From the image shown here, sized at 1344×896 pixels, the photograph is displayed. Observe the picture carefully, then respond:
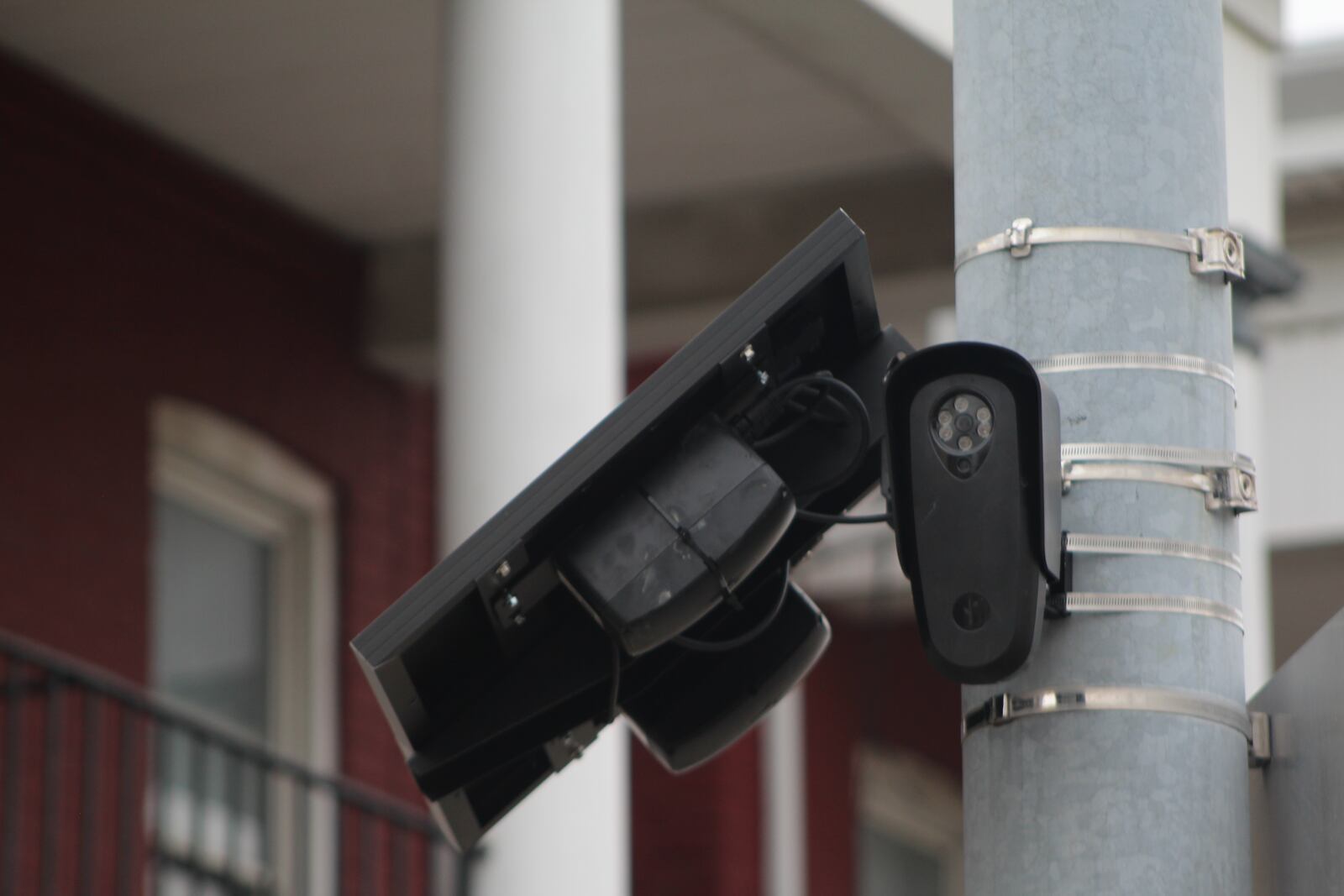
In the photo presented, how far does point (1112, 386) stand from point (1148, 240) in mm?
179

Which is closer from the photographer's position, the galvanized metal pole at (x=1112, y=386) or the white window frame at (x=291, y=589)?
the galvanized metal pole at (x=1112, y=386)

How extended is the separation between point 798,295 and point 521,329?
3.22m

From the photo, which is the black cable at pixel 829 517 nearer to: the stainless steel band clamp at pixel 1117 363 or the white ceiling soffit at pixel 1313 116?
the stainless steel band clamp at pixel 1117 363

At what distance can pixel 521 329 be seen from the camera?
599 centimetres

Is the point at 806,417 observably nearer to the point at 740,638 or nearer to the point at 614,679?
the point at 740,638

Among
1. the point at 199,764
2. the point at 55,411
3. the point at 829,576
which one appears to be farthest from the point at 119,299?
the point at 829,576

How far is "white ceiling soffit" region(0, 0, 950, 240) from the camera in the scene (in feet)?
26.5

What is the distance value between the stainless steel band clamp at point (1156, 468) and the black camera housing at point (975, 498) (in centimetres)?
11

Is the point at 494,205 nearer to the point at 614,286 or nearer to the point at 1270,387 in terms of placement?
the point at 614,286

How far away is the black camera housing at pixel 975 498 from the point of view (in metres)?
2.52

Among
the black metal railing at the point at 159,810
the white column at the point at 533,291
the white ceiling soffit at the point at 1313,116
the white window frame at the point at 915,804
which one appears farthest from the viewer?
the white window frame at the point at 915,804

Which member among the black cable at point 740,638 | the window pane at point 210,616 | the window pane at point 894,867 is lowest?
the black cable at point 740,638

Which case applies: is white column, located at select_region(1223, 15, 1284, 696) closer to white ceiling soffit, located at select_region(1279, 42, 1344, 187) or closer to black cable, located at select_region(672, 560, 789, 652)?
white ceiling soffit, located at select_region(1279, 42, 1344, 187)

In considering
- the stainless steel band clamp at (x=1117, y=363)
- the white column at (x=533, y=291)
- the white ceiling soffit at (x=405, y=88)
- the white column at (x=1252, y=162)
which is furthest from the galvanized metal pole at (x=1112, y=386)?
the white column at (x=1252, y=162)
